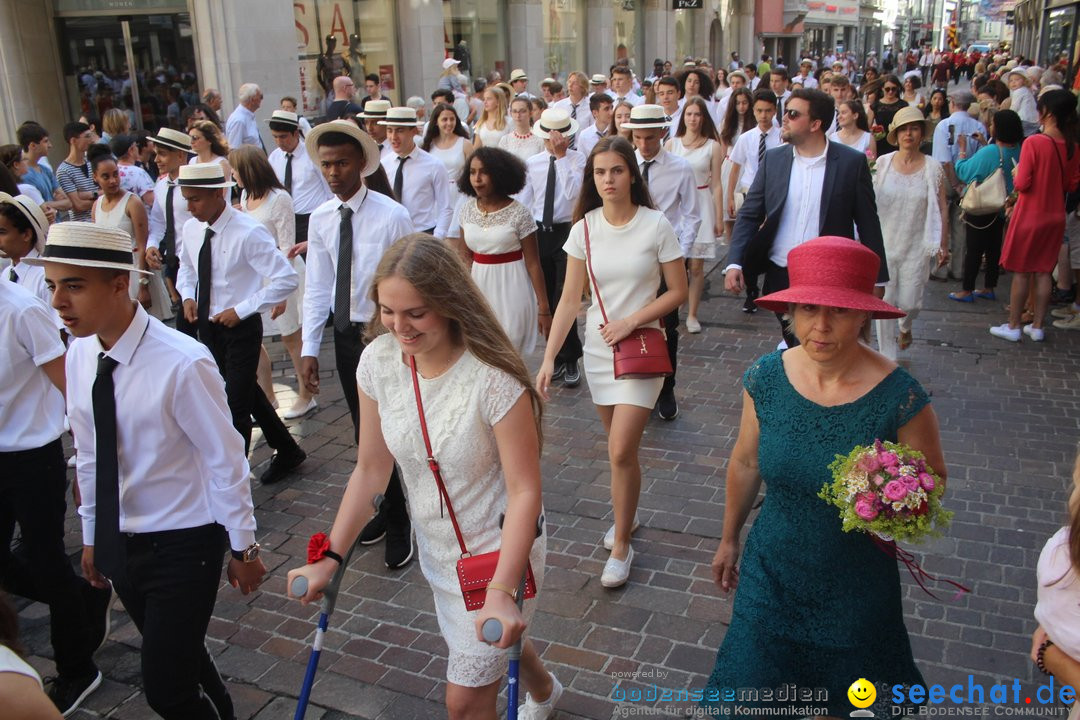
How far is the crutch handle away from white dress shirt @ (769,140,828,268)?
4.09 meters

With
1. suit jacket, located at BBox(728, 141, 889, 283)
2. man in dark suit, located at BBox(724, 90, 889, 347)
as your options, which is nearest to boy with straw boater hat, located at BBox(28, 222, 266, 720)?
man in dark suit, located at BBox(724, 90, 889, 347)

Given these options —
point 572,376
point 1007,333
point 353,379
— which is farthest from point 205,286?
point 1007,333

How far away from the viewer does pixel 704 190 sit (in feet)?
31.0

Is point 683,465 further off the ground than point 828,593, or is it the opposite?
point 828,593

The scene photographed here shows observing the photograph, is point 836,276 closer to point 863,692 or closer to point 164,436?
point 863,692

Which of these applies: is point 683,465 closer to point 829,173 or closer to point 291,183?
point 829,173

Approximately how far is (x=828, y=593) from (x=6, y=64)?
713 inches

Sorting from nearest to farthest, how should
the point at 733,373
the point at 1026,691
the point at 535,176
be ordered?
the point at 1026,691, the point at 733,373, the point at 535,176

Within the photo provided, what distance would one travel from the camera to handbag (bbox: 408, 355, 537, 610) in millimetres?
2881

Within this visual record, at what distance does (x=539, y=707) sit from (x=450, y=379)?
1.54 m

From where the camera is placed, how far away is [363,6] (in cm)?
2155

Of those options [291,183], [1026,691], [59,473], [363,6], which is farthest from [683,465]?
[363,6]

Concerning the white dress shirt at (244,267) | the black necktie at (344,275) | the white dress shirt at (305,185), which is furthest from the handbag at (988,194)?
the white dress shirt at (244,267)

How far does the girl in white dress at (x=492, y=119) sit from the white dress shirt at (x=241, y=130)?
12.0ft
